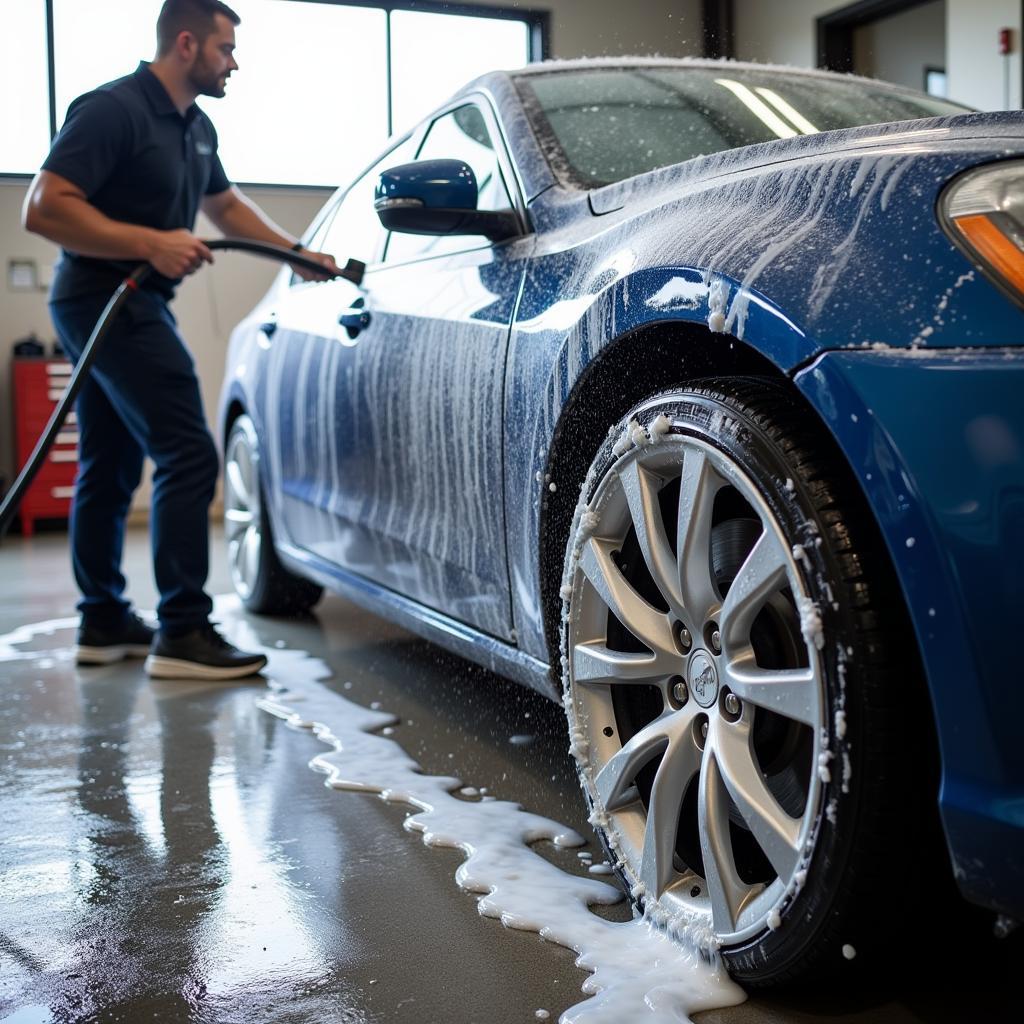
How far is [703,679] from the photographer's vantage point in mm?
1455

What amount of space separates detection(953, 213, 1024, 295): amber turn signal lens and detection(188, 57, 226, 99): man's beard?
8.37ft

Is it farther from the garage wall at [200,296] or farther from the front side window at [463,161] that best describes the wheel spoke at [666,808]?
the garage wall at [200,296]

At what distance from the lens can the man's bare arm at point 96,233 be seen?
10.1ft

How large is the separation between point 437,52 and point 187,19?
868 millimetres

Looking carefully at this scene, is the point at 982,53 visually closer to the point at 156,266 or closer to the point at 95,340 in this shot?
the point at 156,266

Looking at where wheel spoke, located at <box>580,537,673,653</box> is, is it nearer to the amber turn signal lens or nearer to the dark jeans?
the amber turn signal lens

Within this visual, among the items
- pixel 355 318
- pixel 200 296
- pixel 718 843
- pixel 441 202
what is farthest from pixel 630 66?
pixel 200 296

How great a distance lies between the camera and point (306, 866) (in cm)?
192

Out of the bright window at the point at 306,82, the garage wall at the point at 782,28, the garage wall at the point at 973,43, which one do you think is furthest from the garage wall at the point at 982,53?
the bright window at the point at 306,82

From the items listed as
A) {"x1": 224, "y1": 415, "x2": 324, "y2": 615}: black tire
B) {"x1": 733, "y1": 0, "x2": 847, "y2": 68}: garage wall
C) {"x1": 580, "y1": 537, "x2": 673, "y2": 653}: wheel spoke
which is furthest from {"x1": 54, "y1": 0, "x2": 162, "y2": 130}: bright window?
{"x1": 733, "y1": 0, "x2": 847, "y2": 68}: garage wall

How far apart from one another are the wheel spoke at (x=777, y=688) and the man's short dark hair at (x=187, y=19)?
2559 mm

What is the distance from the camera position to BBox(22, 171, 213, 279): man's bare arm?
3.07 meters

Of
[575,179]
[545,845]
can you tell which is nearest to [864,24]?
[575,179]

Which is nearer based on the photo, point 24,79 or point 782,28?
point 24,79
